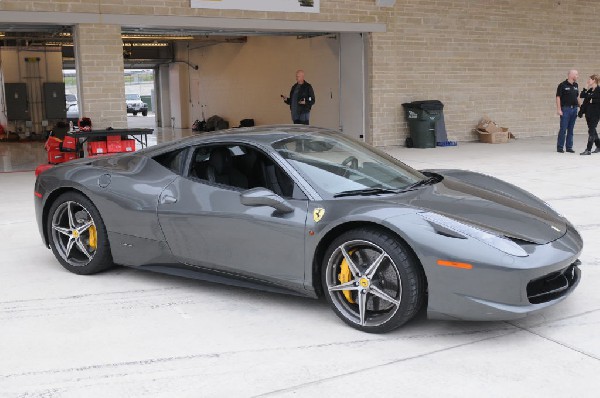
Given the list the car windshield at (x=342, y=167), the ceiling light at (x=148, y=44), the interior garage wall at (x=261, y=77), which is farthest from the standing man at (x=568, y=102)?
the ceiling light at (x=148, y=44)

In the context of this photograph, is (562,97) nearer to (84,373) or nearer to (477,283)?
(477,283)

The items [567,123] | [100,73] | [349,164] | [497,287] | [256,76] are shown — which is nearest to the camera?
[497,287]

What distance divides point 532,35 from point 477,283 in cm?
1666

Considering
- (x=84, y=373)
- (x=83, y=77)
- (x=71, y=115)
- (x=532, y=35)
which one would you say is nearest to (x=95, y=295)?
(x=84, y=373)

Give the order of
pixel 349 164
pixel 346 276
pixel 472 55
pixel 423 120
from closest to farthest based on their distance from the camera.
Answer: pixel 346 276 → pixel 349 164 → pixel 423 120 → pixel 472 55

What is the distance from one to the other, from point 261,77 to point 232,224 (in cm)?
1914

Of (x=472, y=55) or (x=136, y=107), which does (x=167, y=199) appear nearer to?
(x=472, y=55)

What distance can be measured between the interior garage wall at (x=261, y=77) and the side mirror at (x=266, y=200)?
13320 millimetres

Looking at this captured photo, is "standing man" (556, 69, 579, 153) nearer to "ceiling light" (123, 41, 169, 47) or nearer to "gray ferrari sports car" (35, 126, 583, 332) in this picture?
"gray ferrari sports car" (35, 126, 583, 332)

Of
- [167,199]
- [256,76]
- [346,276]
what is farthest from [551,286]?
[256,76]

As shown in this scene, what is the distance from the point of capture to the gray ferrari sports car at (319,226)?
147 inches

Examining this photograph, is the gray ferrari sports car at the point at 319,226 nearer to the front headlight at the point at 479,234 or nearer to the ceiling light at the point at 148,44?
the front headlight at the point at 479,234

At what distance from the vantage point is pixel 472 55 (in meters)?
17.6

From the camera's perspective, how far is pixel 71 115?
3111cm
